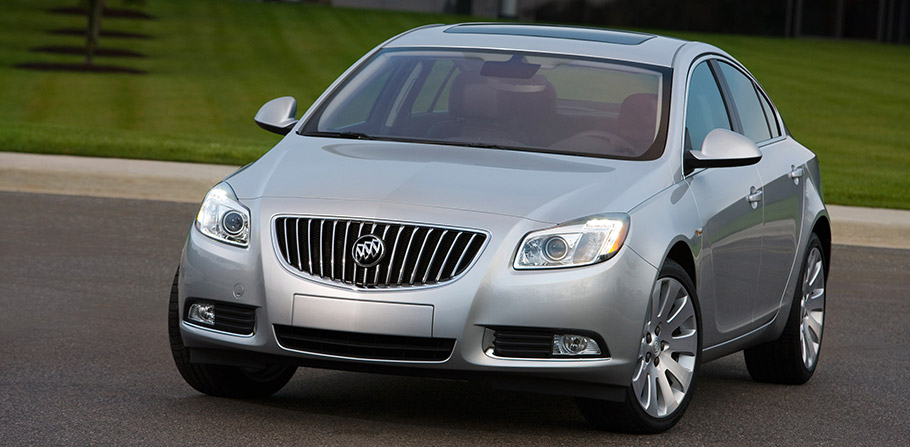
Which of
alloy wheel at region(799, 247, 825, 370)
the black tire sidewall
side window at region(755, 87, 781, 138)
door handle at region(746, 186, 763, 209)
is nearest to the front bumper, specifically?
the black tire sidewall

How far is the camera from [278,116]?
7.13 meters

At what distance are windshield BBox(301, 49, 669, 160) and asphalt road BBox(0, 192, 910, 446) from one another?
1176 millimetres

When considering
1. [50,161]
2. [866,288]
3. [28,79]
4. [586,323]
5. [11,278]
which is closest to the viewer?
[586,323]

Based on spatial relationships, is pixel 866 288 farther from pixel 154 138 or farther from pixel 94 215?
pixel 154 138

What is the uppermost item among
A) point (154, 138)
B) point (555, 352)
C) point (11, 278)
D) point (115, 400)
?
point (555, 352)

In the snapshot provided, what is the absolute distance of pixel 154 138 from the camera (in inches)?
728

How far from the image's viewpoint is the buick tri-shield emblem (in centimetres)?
Result: 555

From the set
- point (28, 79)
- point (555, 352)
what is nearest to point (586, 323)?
point (555, 352)

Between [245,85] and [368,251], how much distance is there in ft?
78.9

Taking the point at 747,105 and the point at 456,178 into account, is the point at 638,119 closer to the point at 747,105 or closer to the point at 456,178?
the point at 456,178

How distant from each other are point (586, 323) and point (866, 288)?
616cm

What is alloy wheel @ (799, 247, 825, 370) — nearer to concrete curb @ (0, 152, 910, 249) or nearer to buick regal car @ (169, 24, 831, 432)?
buick regal car @ (169, 24, 831, 432)

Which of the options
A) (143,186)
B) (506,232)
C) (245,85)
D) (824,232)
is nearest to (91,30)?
(245,85)

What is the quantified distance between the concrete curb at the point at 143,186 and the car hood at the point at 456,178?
26.1 ft
